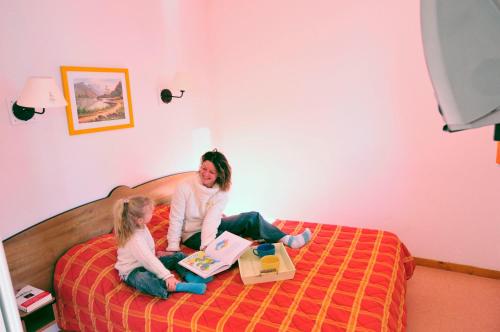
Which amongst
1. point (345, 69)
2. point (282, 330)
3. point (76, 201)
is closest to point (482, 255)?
point (345, 69)

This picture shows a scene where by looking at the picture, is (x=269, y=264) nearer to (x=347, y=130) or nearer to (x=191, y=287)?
(x=191, y=287)

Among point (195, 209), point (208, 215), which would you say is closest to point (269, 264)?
point (208, 215)

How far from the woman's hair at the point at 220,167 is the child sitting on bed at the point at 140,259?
61 cm

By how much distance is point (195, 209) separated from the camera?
2631 mm

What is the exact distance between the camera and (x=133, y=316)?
188 cm

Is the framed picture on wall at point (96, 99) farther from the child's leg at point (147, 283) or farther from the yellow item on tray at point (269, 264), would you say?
the yellow item on tray at point (269, 264)

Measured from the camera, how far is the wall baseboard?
2.94 metres

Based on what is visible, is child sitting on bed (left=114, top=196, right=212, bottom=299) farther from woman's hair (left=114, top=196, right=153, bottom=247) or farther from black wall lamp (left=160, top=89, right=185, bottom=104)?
black wall lamp (left=160, top=89, right=185, bottom=104)

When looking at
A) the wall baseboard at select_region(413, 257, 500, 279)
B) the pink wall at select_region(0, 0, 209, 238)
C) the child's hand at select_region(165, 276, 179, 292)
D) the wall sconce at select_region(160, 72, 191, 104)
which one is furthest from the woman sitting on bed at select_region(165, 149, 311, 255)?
the wall baseboard at select_region(413, 257, 500, 279)

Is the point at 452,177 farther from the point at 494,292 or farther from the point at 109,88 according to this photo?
the point at 109,88

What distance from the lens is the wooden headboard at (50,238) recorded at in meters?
2.12

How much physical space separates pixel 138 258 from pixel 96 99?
127 centimetres

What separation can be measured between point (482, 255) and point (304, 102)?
2046 millimetres

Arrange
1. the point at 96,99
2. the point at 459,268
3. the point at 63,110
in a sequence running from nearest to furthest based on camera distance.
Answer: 1. the point at 63,110
2. the point at 96,99
3. the point at 459,268
